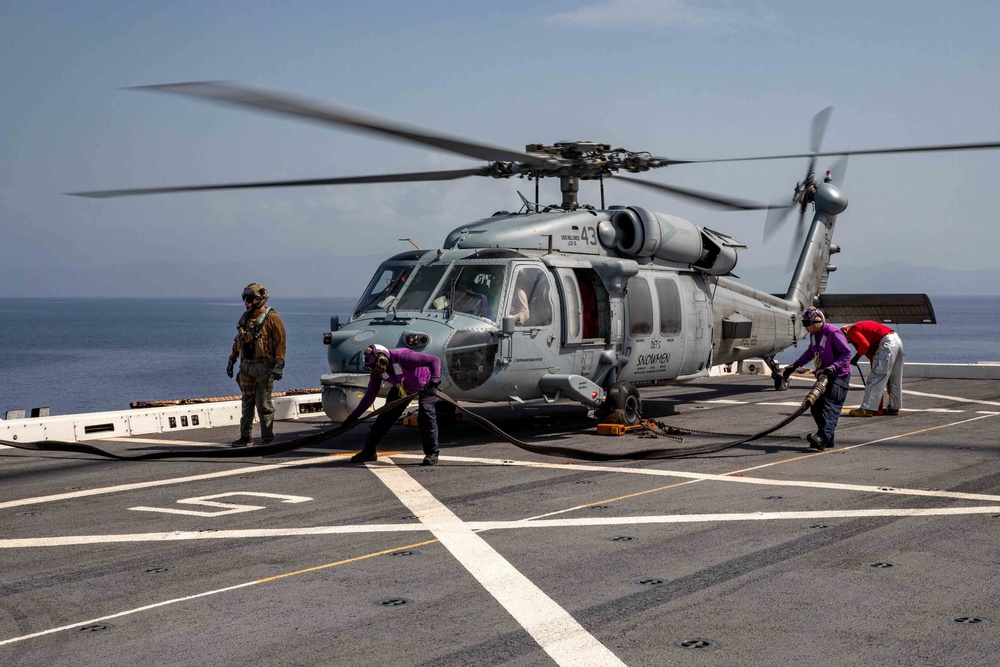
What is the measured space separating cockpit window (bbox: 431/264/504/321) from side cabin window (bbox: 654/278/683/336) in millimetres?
3537

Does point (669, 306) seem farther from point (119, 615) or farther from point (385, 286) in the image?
point (119, 615)

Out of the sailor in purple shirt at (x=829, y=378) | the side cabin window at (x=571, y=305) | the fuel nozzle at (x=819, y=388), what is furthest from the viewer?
the side cabin window at (x=571, y=305)

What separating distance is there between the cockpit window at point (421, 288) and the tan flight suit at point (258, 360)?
1793mm

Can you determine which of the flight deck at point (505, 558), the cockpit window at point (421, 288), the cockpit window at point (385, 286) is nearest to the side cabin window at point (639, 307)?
the flight deck at point (505, 558)

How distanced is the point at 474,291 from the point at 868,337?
775cm

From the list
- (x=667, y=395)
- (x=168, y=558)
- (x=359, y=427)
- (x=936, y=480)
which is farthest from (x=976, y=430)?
(x=168, y=558)

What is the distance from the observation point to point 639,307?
16.9 meters

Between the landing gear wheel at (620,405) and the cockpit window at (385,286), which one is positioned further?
the landing gear wheel at (620,405)

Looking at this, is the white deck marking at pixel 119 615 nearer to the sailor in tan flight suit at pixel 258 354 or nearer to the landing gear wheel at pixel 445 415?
the sailor in tan flight suit at pixel 258 354

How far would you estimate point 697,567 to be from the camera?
7934mm

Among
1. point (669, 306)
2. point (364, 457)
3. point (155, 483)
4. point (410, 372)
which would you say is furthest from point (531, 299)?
point (155, 483)

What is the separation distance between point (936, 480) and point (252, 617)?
8198 millimetres

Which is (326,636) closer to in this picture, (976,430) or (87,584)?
(87,584)

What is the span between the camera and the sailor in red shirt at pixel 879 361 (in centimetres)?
1802
